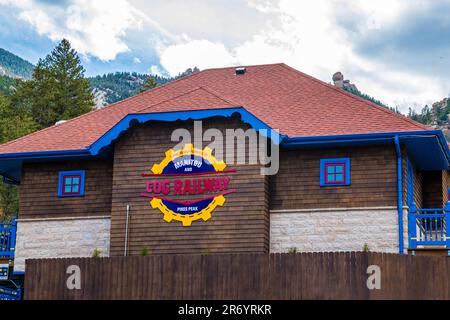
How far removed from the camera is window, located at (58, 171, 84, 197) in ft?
97.5

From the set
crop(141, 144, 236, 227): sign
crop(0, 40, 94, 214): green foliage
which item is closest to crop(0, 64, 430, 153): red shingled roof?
crop(141, 144, 236, 227): sign

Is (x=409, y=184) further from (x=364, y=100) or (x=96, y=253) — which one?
(x=96, y=253)

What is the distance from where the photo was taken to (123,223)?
27859mm

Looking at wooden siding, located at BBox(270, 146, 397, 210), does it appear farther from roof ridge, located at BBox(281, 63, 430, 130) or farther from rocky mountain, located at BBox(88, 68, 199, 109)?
rocky mountain, located at BBox(88, 68, 199, 109)

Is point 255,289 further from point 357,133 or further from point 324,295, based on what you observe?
point 357,133

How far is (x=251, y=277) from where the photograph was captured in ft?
75.4

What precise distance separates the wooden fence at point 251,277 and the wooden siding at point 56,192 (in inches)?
192

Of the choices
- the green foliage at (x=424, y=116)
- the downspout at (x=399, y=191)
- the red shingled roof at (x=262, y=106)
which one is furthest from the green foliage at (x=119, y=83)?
the downspout at (x=399, y=191)

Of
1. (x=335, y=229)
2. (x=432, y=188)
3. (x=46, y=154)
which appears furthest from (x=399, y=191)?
(x=46, y=154)

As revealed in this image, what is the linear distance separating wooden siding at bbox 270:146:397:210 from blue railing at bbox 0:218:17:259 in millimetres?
9517

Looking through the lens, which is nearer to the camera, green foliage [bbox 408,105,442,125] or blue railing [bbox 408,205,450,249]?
blue railing [bbox 408,205,450,249]

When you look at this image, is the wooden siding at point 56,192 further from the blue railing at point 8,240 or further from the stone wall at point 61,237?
the blue railing at point 8,240

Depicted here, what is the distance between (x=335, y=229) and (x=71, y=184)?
9343mm
